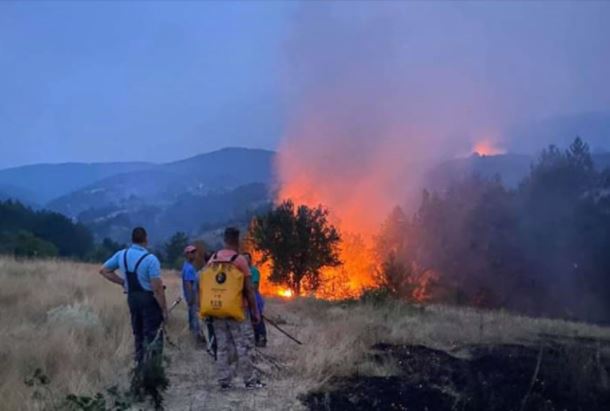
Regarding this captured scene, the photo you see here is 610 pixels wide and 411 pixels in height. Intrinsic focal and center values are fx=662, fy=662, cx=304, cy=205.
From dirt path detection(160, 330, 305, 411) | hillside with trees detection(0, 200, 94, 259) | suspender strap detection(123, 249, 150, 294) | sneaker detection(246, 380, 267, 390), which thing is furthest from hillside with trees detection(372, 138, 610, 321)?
suspender strap detection(123, 249, 150, 294)

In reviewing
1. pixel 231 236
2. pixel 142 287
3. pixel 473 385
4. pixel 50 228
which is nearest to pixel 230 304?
pixel 231 236

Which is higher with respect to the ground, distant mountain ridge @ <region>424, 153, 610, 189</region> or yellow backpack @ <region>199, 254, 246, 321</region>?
distant mountain ridge @ <region>424, 153, 610, 189</region>

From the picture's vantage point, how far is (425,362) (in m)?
10.5

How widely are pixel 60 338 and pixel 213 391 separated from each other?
268cm

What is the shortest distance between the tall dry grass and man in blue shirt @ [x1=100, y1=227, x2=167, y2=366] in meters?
0.69

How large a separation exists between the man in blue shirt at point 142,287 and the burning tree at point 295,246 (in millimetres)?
26885

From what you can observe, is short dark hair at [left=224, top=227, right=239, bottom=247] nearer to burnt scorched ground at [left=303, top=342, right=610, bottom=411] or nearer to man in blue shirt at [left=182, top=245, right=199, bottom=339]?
burnt scorched ground at [left=303, top=342, right=610, bottom=411]

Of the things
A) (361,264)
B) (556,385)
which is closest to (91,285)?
(556,385)

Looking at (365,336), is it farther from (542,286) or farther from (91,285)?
(542,286)

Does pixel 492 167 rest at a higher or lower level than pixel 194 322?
higher

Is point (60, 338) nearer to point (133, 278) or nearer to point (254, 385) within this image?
point (133, 278)

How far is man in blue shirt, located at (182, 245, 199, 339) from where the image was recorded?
1092 centimetres

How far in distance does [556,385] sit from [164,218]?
518ft

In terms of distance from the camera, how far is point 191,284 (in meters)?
11.1
